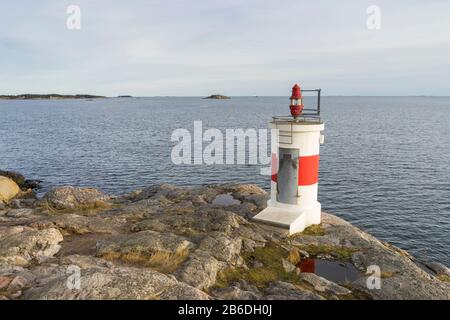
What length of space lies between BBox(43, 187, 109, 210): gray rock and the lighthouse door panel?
12650mm

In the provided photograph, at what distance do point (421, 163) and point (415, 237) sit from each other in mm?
31059

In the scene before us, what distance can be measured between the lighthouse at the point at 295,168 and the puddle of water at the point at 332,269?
281 cm

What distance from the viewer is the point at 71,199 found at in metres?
23.6

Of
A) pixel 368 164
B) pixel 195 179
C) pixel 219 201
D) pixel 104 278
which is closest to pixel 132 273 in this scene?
pixel 104 278

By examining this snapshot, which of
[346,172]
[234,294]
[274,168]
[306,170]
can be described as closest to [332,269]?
[234,294]

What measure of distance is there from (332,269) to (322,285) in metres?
1.94

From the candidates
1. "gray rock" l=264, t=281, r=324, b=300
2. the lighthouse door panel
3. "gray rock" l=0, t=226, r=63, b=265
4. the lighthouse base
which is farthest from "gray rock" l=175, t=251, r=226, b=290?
the lighthouse door panel

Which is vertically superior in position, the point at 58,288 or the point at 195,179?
the point at 58,288

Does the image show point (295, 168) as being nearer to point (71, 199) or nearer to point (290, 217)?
point (290, 217)

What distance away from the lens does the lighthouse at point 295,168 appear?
58.5ft

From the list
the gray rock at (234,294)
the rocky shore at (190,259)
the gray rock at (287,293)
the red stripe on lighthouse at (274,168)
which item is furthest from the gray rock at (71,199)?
the gray rock at (287,293)
